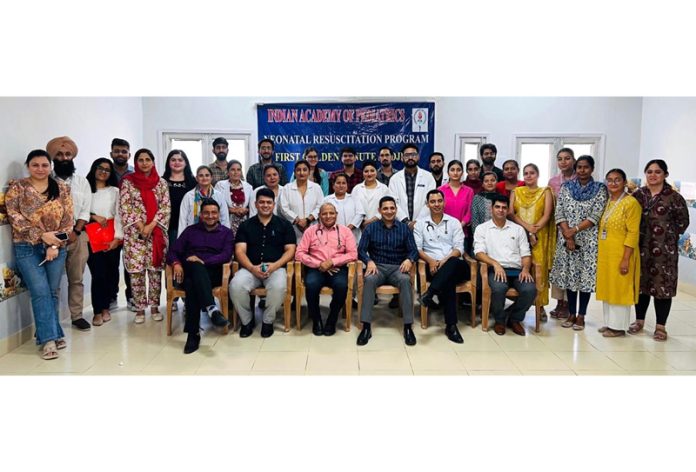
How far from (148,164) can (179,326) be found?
141 cm

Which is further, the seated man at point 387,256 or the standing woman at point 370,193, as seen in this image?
the standing woman at point 370,193

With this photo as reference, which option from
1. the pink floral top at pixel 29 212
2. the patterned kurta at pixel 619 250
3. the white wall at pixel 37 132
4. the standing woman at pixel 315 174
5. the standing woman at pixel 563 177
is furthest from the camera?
the standing woman at pixel 315 174

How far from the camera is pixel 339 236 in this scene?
4133 millimetres

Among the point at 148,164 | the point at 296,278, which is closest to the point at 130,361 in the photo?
the point at 296,278

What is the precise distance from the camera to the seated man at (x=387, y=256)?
3.88m

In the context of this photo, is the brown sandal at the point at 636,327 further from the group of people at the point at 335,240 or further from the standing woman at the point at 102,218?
the standing woman at the point at 102,218

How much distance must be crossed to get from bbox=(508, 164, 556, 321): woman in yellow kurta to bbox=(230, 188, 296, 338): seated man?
203 centimetres

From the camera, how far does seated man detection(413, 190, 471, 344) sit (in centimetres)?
391

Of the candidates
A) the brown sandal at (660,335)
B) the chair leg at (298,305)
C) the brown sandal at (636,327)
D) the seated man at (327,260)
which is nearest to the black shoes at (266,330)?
the chair leg at (298,305)

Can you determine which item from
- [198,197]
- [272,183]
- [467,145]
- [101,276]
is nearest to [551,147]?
[467,145]

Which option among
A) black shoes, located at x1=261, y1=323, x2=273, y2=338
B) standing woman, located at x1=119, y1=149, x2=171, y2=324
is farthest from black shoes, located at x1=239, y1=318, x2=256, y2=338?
standing woman, located at x1=119, y1=149, x2=171, y2=324

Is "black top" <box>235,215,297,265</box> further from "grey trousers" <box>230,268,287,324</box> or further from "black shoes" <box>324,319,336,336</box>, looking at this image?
"black shoes" <box>324,319,336,336</box>

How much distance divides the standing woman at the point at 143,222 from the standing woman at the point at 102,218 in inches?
5.2

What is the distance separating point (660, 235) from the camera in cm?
382
